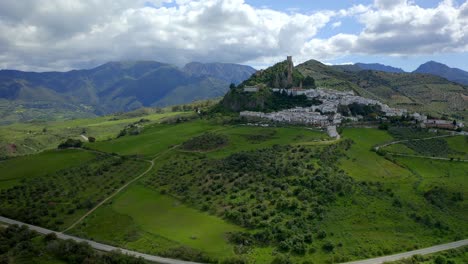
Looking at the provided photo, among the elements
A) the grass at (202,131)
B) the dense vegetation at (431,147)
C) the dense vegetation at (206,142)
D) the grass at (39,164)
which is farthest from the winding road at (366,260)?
the dense vegetation at (206,142)

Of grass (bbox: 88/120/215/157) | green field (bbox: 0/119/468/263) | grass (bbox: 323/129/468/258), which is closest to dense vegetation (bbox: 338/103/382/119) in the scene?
green field (bbox: 0/119/468/263)

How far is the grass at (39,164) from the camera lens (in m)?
114

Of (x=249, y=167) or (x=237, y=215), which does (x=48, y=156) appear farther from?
(x=237, y=215)

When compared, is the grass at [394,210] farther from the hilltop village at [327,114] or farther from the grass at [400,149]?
the hilltop village at [327,114]

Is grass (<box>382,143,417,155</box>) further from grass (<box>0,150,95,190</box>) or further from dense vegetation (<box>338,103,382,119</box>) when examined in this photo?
grass (<box>0,150,95,190</box>)

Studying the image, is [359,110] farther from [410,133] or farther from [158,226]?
[158,226]

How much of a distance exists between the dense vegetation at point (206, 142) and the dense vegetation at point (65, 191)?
18.3m

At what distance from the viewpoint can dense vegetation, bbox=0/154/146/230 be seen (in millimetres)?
81500

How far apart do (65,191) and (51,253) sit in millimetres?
40279

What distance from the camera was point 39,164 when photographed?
127 metres

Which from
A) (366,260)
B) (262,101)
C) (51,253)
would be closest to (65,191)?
(51,253)

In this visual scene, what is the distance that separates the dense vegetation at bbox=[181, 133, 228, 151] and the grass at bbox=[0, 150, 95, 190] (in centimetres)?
3678

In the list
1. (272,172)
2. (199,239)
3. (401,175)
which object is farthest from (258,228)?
(401,175)

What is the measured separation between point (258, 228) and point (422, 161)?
217ft
